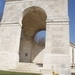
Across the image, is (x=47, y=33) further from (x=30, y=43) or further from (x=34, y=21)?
(x=30, y=43)

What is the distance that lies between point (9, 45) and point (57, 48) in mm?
4763

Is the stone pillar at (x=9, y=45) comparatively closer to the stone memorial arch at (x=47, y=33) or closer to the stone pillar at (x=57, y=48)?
the stone memorial arch at (x=47, y=33)

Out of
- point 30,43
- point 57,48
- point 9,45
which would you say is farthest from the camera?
point 30,43

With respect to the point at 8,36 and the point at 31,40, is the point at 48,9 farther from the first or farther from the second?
the point at 31,40

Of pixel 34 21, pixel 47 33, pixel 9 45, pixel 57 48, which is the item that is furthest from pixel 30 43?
pixel 57 48

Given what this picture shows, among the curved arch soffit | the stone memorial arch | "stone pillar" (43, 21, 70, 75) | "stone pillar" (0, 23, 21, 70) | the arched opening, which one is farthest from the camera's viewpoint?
the arched opening

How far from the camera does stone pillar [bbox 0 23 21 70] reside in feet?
44.6

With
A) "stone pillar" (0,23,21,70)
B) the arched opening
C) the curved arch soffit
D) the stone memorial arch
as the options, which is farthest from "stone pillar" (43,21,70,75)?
the arched opening

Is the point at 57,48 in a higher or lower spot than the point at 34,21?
lower

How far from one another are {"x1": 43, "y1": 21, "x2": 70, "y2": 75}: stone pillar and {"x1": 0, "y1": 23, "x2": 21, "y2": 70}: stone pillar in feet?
10.3

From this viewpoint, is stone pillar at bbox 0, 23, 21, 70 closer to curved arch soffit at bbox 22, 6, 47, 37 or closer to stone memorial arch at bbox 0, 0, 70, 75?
stone memorial arch at bbox 0, 0, 70, 75

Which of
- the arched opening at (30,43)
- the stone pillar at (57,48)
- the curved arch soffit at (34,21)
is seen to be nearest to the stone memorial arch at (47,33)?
the stone pillar at (57,48)

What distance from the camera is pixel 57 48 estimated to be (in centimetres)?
1306

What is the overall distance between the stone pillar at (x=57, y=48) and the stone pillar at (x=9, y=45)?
315 centimetres
